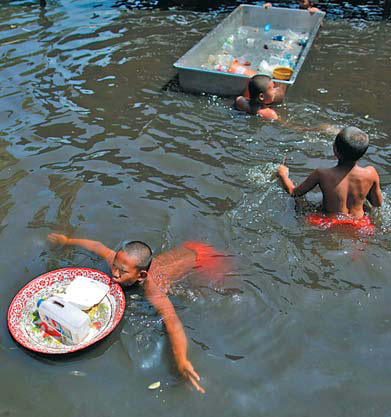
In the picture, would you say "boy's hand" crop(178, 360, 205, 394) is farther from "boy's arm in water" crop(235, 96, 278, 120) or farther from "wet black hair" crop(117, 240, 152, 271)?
"boy's arm in water" crop(235, 96, 278, 120)

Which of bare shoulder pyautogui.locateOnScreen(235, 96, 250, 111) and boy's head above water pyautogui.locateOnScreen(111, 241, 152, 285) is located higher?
boy's head above water pyautogui.locateOnScreen(111, 241, 152, 285)

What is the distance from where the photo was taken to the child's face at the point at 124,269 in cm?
320

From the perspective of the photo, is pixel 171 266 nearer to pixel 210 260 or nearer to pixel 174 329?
pixel 210 260

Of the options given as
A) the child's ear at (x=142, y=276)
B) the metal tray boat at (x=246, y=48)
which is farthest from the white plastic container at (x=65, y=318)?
the metal tray boat at (x=246, y=48)

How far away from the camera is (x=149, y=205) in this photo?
174 inches

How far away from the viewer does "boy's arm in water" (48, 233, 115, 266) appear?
12.1ft

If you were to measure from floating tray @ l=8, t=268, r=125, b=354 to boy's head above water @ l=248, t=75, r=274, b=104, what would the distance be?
3.71 metres

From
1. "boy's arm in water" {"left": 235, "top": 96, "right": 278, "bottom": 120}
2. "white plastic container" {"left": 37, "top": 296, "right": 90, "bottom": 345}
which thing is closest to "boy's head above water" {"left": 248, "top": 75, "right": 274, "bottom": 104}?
"boy's arm in water" {"left": 235, "top": 96, "right": 278, "bottom": 120}

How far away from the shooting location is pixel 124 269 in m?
3.20

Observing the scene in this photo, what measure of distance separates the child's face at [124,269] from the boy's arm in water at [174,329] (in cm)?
20

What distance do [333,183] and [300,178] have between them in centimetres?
99

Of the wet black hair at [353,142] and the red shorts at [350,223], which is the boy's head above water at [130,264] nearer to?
the red shorts at [350,223]

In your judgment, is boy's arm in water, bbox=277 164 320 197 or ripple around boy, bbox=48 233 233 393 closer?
ripple around boy, bbox=48 233 233 393

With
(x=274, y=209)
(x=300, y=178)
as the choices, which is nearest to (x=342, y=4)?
(x=300, y=178)
